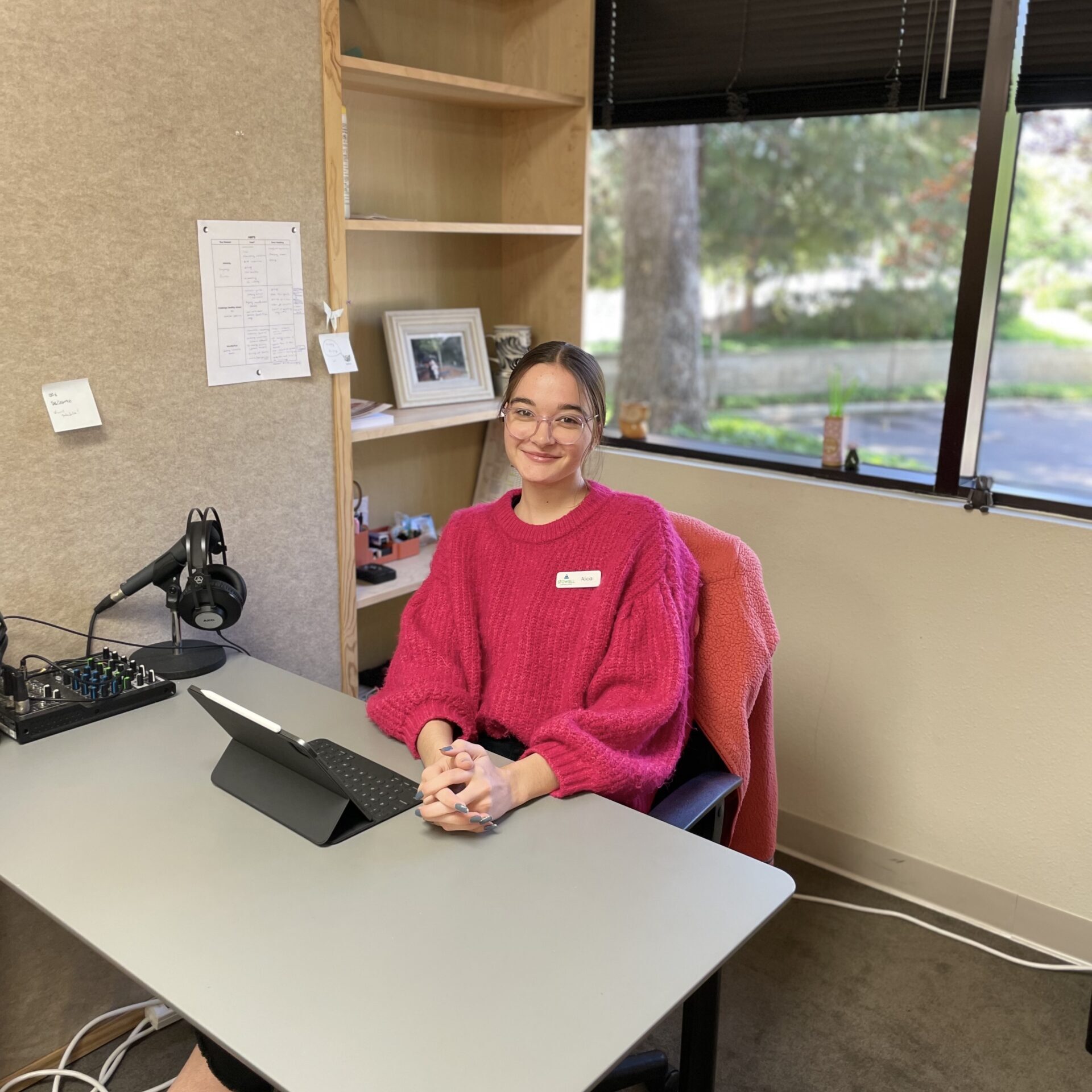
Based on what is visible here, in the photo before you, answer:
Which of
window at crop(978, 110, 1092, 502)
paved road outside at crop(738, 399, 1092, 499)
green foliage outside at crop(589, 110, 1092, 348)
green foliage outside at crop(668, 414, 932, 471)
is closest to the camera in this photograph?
window at crop(978, 110, 1092, 502)

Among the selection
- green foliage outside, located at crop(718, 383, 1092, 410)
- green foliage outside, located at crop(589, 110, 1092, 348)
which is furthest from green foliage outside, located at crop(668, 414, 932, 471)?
green foliage outside, located at crop(589, 110, 1092, 348)

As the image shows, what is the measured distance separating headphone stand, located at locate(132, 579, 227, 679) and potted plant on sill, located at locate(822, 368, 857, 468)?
1.52 meters

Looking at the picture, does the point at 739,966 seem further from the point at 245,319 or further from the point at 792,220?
the point at 792,220

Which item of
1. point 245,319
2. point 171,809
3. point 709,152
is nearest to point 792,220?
point 709,152

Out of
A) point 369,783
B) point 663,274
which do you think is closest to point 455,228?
point 369,783

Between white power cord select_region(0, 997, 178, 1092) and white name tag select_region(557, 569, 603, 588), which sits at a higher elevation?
white name tag select_region(557, 569, 603, 588)

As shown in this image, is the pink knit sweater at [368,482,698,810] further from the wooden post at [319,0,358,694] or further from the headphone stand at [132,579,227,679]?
the wooden post at [319,0,358,694]

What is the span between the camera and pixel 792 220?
345 inches

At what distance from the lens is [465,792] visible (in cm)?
132

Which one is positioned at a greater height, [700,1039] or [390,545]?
[390,545]

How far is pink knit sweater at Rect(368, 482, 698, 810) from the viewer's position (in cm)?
161

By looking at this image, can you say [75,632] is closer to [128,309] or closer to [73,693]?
[73,693]

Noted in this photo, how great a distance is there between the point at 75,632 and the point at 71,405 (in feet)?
1.35

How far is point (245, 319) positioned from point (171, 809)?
3.40 feet
